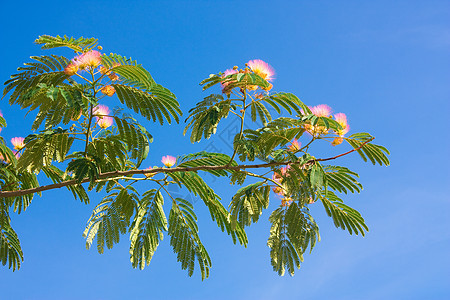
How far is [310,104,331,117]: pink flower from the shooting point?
4.45m

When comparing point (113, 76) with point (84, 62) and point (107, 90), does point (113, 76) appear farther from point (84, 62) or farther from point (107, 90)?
point (84, 62)

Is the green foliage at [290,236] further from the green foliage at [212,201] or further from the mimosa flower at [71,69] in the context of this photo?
the mimosa flower at [71,69]

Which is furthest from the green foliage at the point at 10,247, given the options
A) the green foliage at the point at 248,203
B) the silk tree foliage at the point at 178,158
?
the green foliage at the point at 248,203

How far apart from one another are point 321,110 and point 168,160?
5.90 feet

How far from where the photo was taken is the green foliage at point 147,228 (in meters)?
5.03

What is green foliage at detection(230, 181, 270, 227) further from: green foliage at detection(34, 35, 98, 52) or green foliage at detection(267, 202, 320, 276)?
green foliage at detection(34, 35, 98, 52)

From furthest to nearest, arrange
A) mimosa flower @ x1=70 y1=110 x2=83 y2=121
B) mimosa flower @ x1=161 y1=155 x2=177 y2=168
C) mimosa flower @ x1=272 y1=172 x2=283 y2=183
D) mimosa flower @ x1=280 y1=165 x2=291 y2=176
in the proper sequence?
mimosa flower @ x1=161 y1=155 x2=177 y2=168
mimosa flower @ x1=272 y1=172 x2=283 y2=183
mimosa flower @ x1=280 y1=165 x2=291 y2=176
mimosa flower @ x1=70 y1=110 x2=83 y2=121

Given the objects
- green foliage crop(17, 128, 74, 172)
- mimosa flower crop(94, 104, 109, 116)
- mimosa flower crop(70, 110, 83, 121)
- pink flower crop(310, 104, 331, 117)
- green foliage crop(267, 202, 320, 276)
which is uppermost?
mimosa flower crop(94, 104, 109, 116)

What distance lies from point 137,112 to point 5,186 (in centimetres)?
201

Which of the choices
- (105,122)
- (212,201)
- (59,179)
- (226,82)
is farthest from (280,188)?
(59,179)

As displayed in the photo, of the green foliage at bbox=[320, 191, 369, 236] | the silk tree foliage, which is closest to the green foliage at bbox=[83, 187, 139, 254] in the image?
the silk tree foliage

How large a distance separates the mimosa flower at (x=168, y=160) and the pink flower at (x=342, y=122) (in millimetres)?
1814

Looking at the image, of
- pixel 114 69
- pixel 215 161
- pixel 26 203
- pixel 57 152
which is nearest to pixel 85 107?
pixel 114 69

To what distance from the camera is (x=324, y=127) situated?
14.5 feet
